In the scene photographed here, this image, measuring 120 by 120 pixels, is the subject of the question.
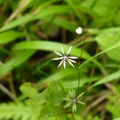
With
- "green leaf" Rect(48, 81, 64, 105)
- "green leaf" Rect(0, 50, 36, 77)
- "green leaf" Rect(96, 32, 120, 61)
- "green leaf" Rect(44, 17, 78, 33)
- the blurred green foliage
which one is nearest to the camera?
"green leaf" Rect(48, 81, 64, 105)

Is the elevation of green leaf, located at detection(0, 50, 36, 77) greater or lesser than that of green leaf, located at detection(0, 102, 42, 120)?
greater

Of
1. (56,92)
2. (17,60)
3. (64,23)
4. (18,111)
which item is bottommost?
(56,92)

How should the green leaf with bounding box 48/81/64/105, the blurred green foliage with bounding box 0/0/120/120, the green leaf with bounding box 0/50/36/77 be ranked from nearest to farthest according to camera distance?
the green leaf with bounding box 48/81/64/105, the blurred green foliage with bounding box 0/0/120/120, the green leaf with bounding box 0/50/36/77

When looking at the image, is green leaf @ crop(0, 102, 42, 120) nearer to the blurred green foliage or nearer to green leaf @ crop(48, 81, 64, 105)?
the blurred green foliage

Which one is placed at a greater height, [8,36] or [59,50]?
[8,36]

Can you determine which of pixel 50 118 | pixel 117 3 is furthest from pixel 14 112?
pixel 117 3

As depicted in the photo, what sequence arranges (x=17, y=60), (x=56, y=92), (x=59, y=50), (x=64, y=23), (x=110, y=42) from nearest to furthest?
(x=56, y=92) < (x=110, y=42) < (x=59, y=50) < (x=17, y=60) < (x=64, y=23)

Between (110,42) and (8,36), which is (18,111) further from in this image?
(110,42)

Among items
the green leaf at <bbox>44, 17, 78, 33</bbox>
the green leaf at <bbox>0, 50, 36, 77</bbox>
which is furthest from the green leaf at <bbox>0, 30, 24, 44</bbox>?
the green leaf at <bbox>44, 17, 78, 33</bbox>

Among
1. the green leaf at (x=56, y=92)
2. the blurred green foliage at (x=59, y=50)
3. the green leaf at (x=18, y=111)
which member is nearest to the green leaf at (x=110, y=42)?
the blurred green foliage at (x=59, y=50)

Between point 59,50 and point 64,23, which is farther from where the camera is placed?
point 64,23

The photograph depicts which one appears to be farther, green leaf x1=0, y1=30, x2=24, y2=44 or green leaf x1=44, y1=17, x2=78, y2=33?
green leaf x1=44, y1=17, x2=78, y2=33

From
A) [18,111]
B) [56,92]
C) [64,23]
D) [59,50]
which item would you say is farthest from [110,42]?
[18,111]
